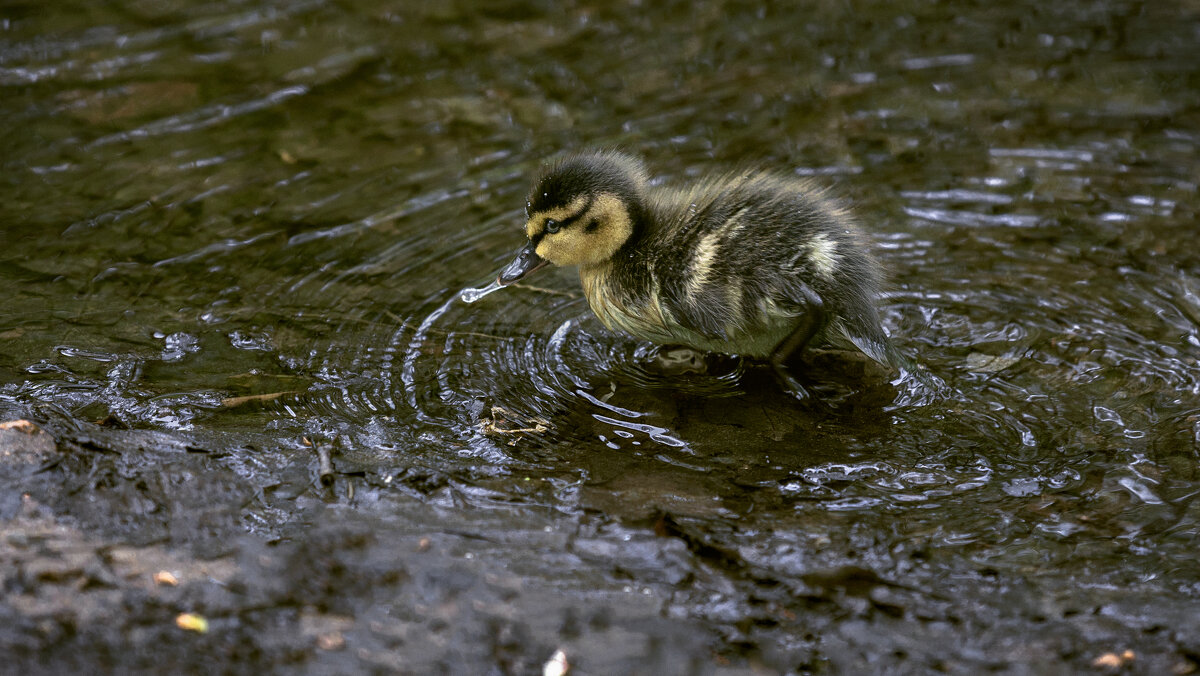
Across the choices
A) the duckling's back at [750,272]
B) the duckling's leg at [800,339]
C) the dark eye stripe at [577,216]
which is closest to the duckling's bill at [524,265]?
the dark eye stripe at [577,216]

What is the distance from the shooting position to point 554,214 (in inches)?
168

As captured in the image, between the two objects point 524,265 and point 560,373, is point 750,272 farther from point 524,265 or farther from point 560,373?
point 524,265

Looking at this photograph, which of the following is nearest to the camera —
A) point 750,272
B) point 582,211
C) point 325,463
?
point 325,463

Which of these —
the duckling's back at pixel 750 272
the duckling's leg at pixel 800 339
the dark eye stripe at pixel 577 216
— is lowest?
the duckling's leg at pixel 800 339

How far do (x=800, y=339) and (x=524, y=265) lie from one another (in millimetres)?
1145

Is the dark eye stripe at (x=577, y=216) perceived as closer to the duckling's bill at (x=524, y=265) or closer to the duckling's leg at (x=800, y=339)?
the duckling's bill at (x=524, y=265)

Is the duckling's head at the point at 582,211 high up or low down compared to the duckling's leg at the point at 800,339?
up

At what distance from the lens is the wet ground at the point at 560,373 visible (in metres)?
2.98

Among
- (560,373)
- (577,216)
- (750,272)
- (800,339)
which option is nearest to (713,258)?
(750,272)

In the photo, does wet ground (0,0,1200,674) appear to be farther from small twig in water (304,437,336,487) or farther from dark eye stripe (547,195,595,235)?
dark eye stripe (547,195,595,235)

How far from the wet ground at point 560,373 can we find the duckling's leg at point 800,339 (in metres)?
0.08

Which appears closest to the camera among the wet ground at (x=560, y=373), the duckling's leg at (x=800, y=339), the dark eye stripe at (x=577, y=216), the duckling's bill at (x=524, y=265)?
the wet ground at (x=560, y=373)

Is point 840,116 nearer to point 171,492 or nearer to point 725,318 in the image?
point 725,318

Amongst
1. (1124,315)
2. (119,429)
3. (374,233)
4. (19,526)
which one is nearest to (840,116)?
(1124,315)
